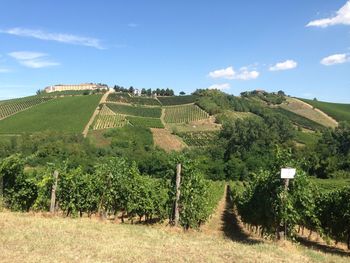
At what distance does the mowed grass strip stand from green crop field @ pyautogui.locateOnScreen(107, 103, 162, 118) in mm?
6466

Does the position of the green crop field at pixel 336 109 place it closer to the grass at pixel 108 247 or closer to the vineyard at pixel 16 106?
the vineyard at pixel 16 106

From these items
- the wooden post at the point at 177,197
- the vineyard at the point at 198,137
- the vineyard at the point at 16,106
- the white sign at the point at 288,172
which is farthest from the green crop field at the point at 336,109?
the white sign at the point at 288,172

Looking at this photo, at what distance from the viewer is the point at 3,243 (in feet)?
38.5

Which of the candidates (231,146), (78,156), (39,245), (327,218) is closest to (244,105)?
(231,146)

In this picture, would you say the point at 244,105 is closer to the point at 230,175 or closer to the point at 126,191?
the point at 230,175

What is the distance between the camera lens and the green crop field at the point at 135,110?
13012 cm

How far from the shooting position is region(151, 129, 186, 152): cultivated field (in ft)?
335

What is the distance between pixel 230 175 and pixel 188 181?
71498mm

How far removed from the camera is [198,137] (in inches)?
4503

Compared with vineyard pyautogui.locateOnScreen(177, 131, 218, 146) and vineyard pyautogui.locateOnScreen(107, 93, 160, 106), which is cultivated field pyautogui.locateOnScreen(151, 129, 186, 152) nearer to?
vineyard pyautogui.locateOnScreen(177, 131, 218, 146)

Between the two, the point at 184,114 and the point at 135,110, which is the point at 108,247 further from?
the point at 184,114

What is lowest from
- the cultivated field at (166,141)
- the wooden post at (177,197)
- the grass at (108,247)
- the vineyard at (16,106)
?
the grass at (108,247)

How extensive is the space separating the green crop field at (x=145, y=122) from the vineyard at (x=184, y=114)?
15.7 ft

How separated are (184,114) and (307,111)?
4503cm
